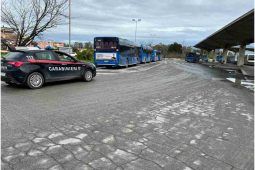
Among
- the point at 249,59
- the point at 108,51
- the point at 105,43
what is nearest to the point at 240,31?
the point at 108,51

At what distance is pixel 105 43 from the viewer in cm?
2383

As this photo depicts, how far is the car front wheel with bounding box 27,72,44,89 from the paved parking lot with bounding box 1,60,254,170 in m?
1.81

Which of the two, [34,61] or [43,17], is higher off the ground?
[43,17]

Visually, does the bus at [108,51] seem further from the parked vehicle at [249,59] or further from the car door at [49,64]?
the parked vehicle at [249,59]

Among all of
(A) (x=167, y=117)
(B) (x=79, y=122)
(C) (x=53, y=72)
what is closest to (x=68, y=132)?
(B) (x=79, y=122)

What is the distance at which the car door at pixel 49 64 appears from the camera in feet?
33.1

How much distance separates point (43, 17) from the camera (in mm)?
22531

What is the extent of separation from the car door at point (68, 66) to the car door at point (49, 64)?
0.90ft

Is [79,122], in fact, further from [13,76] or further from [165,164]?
[13,76]

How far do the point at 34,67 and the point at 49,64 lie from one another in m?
0.72

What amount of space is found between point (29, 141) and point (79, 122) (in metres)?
1.35

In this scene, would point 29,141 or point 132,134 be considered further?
point 132,134

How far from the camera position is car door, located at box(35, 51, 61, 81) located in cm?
1009

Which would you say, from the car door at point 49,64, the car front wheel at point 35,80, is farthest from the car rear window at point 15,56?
the car front wheel at point 35,80
